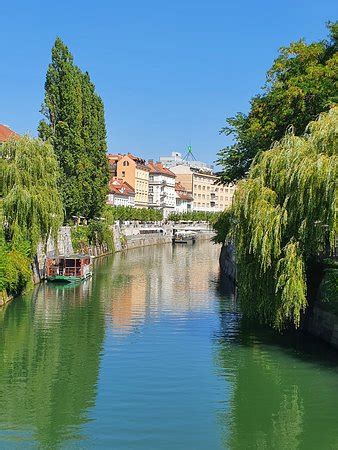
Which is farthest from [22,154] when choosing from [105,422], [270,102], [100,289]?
[105,422]

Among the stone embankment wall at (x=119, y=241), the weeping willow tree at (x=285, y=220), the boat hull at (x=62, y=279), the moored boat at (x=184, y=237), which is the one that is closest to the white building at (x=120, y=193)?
the stone embankment wall at (x=119, y=241)

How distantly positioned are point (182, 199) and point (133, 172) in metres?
29.6

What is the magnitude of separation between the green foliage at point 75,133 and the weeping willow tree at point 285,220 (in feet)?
102

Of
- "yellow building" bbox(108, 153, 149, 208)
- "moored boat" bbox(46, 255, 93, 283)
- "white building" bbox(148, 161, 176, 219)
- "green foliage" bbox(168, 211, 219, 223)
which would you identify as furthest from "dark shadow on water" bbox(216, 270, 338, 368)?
"white building" bbox(148, 161, 176, 219)

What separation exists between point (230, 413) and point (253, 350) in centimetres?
699

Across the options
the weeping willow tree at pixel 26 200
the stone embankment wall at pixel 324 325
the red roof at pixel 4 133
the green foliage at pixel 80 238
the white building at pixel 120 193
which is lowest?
the stone embankment wall at pixel 324 325

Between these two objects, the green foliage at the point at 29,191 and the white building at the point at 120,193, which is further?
the white building at the point at 120,193

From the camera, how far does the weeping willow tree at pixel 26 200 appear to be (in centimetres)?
3472

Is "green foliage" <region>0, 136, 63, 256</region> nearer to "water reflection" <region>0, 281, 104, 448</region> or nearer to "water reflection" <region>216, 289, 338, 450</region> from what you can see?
"water reflection" <region>0, 281, 104, 448</region>

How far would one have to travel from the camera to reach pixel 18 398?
691 inches

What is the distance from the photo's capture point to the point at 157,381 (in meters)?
19.1

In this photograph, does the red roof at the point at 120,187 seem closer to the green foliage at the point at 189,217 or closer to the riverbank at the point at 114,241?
the riverbank at the point at 114,241

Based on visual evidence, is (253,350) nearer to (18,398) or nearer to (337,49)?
(18,398)

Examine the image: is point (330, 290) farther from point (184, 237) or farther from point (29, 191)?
point (184, 237)
